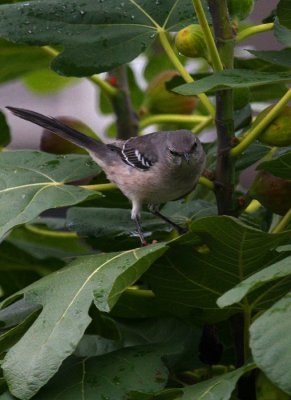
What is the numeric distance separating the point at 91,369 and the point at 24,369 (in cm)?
16

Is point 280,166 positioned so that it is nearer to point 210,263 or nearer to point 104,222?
point 210,263

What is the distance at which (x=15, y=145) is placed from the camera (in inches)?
257

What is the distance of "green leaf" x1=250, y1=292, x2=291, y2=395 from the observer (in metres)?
1.19

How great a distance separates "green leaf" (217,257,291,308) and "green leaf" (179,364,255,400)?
0.39ft

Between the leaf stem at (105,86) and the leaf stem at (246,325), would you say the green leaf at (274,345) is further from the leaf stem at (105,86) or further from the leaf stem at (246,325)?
the leaf stem at (105,86)

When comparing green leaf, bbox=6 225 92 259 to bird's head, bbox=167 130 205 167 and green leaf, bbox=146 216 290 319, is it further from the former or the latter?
green leaf, bbox=146 216 290 319

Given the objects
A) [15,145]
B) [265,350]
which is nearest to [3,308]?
[265,350]

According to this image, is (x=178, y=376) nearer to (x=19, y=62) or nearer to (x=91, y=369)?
(x=91, y=369)

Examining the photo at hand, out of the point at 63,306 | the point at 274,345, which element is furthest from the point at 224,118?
the point at 274,345

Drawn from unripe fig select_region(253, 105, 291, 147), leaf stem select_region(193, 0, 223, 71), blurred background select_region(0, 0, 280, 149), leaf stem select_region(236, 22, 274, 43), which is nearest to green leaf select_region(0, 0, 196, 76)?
leaf stem select_region(236, 22, 274, 43)

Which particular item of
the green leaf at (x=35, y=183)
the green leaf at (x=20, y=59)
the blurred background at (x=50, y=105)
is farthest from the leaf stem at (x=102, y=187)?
the blurred background at (x=50, y=105)

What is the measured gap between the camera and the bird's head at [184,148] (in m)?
2.20

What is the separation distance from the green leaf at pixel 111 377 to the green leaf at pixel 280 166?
1.25 feet

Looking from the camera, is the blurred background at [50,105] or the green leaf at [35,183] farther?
the blurred background at [50,105]
